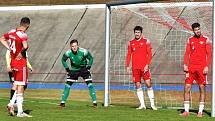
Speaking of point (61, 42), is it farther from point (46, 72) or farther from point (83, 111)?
point (83, 111)

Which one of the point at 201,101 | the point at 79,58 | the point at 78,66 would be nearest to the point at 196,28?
the point at 201,101

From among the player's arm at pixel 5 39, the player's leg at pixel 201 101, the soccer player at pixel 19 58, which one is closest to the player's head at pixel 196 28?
the player's leg at pixel 201 101

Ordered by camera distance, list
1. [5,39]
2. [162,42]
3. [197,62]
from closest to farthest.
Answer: [5,39]
[197,62]
[162,42]

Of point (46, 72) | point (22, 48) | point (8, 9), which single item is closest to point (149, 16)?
point (22, 48)

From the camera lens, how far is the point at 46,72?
3484 cm

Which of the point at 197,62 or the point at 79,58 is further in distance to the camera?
the point at 79,58

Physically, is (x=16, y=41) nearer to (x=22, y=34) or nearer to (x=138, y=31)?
(x=22, y=34)

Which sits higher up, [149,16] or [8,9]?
[8,9]

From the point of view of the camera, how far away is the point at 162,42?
27969 mm

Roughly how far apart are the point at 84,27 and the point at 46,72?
18.1 ft

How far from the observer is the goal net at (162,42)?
Result: 17562 mm

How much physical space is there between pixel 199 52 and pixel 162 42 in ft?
46.7

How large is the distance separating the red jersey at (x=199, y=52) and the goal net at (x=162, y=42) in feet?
8.33

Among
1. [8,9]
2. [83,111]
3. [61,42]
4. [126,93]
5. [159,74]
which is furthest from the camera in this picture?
[8,9]
